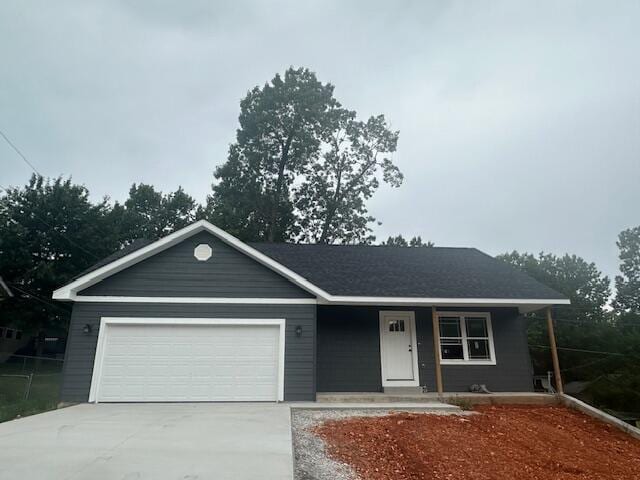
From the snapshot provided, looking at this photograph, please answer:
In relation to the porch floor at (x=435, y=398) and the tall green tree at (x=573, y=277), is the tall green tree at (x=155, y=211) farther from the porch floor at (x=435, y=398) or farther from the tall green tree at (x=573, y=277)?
the tall green tree at (x=573, y=277)

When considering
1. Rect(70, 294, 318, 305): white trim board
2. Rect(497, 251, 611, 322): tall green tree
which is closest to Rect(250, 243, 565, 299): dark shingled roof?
Rect(70, 294, 318, 305): white trim board

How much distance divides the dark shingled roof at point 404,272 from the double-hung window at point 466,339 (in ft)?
3.49

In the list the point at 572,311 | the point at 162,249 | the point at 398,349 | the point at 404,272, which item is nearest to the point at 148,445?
the point at 162,249

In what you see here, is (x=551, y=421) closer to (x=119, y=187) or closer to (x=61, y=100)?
(x=61, y=100)

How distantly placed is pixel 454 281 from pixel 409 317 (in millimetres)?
1570

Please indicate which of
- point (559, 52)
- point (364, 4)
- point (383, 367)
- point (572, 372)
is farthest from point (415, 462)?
point (572, 372)

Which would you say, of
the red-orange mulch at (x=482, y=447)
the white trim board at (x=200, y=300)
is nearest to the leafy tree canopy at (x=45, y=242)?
the white trim board at (x=200, y=300)

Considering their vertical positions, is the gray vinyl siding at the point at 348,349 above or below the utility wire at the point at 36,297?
below

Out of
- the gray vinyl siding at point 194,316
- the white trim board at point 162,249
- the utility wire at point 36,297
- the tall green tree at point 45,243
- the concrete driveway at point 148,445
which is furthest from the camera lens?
the tall green tree at point 45,243

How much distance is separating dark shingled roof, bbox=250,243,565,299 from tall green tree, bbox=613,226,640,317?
1008 inches

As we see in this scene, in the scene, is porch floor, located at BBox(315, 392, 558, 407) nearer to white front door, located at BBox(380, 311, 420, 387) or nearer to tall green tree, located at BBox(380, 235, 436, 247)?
white front door, located at BBox(380, 311, 420, 387)

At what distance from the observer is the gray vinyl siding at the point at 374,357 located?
1013 cm

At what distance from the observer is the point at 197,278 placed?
9375 millimetres

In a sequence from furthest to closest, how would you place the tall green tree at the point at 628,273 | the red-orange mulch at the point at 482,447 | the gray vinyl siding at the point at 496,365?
1. the tall green tree at the point at 628,273
2. the gray vinyl siding at the point at 496,365
3. the red-orange mulch at the point at 482,447
